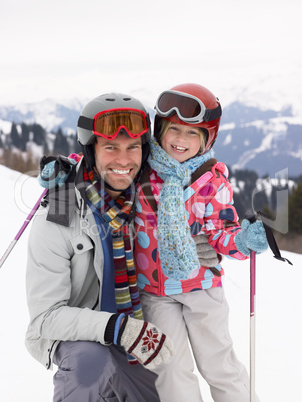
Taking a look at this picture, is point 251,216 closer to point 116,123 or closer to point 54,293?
point 116,123

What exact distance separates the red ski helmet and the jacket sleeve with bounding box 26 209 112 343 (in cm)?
78

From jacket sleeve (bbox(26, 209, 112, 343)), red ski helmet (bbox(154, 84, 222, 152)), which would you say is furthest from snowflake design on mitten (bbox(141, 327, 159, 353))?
red ski helmet (bbox(154, 84, 222, 152))

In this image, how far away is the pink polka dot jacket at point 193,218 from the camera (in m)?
2.15

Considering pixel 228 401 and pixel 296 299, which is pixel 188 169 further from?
pixel 296 299

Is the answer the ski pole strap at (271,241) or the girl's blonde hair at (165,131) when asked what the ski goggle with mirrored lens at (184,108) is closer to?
the girl's blonde hair at (165,131)

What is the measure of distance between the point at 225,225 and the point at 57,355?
1.03 metres

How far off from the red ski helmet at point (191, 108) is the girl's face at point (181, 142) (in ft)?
0.14

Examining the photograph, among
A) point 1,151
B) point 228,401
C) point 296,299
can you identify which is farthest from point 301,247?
point 228,401

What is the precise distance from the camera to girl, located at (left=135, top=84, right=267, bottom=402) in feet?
6.80

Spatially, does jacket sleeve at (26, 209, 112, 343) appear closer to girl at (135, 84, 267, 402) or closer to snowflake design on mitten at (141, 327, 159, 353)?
snowflake design on mitten at (141, 327, 159, 353)

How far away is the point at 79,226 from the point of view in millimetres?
1979

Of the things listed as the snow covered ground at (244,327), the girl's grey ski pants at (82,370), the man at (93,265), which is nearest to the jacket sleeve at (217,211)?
the man at (93,265)

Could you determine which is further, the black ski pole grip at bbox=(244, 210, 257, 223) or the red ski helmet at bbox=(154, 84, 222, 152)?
the red ski helmet at bbox=(154, 84, 222, 152)

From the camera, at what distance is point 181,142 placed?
2133 mm
